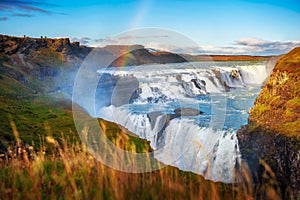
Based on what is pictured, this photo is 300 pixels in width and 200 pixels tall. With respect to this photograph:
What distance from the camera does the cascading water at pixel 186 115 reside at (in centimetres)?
1694

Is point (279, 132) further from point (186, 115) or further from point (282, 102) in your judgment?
point (186, 115)

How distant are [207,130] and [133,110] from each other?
453 inches

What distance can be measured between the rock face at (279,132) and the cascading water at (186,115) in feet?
3.65

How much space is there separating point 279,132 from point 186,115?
916 centimetres

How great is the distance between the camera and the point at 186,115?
23.6 m

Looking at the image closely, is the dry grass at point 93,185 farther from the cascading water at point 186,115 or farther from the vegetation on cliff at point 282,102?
the vegetation on cliff at point 282,102

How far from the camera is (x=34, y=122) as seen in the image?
2534 centimetres

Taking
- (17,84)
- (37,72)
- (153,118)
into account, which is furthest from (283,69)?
(37,72)

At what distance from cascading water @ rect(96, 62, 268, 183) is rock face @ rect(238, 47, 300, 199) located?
1.11 m

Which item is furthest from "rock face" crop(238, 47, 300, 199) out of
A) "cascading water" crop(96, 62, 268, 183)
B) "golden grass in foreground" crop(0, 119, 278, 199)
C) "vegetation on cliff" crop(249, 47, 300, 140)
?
"golden grass in foreground" crop(0, 119, 278, 199)

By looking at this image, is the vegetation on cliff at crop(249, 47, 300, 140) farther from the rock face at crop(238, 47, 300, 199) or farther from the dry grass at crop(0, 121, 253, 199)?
the dry grass at crop(0, 121, 253, 199)

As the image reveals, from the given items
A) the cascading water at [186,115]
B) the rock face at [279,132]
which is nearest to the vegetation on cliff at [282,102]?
the rock face at [279,132]

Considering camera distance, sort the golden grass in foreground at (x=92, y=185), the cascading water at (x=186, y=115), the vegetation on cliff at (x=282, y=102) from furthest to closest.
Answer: the cascading water at (x=186, y=115), the vegetation on cliff at (x=282, y=102), the golden grass in foreground at (x=92, y=185)

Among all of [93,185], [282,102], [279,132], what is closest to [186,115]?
[282,102]
